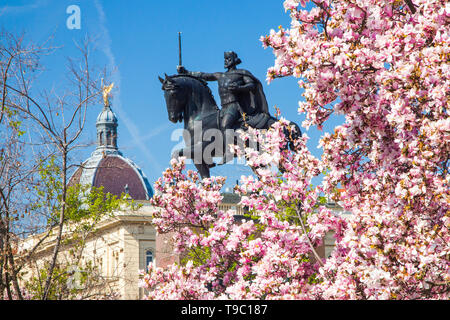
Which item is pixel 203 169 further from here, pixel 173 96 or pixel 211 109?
pixel 173 96

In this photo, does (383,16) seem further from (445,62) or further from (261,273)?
(261,273)

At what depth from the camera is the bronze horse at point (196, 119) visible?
1827cm

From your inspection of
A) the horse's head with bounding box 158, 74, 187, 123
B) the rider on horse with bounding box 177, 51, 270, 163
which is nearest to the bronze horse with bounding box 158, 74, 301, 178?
the horse's head with bounding box 158, 74, 187, 123

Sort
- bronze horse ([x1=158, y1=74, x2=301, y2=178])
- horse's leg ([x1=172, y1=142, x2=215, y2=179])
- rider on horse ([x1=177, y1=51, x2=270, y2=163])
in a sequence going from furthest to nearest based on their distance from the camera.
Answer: rider on horse ([x1=177, y1=51, x2=270, y2=163])
bronze horse ([x1=158, y1=74, x2=301, y2=178])
horse's leg ([x1=172, y1=142, x2=215, y2=179])

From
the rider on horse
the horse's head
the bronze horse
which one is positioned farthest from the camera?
the rider on horse

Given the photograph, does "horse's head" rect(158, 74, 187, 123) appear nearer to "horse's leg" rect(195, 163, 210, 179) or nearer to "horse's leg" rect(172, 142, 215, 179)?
"horse's leg" rect(172, 142, 215, 179)

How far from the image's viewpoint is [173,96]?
18.5m

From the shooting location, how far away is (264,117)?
62.0 feet

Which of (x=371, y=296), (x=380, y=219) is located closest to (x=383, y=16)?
(x=380, y=219)

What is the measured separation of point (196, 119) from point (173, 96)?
0.76 metres

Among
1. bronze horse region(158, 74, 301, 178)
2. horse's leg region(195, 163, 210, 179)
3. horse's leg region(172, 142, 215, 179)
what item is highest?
bronze horse region(158, 74, 301, 178)

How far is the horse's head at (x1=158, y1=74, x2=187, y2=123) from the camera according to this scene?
18469mm

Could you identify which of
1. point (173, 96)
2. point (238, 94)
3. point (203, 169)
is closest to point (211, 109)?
point (238, 94)
